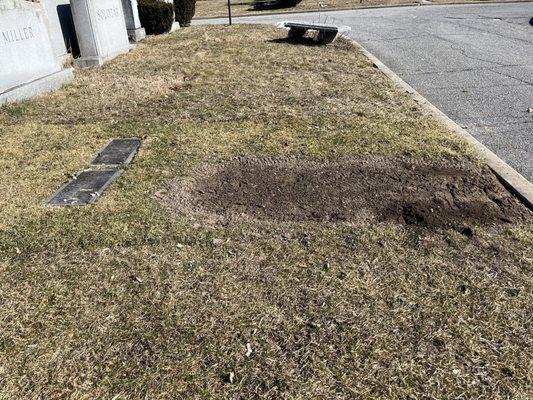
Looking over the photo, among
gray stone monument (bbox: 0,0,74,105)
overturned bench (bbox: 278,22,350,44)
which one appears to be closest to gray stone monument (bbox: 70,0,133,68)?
gray stone monument (bbox: 0,0,74,105)

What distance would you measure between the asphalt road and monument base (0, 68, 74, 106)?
560 centimetres

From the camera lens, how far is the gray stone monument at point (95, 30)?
27.2 ft

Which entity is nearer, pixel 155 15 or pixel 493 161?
pixel 493 161

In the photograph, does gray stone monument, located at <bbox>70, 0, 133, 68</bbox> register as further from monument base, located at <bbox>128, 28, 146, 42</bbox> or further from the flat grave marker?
the flat grave marker

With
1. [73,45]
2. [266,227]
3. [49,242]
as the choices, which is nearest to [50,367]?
[49,242]

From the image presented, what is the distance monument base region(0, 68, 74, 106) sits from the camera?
6.01 meters

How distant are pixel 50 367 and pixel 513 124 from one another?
525 centimetres

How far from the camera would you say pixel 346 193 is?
367 centimetres

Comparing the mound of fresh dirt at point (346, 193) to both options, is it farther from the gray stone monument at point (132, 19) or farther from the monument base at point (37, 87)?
the gray stone monument at point (132, 19)

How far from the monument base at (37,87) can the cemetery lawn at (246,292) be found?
1660 mm

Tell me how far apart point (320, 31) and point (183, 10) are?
690 cm

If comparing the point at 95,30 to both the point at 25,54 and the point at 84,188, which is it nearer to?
the point at 25,54

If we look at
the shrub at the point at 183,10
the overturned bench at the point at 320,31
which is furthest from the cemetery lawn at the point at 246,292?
the shrub at the point at 183,10

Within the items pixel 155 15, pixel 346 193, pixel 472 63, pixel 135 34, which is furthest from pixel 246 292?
pixel 155 15
